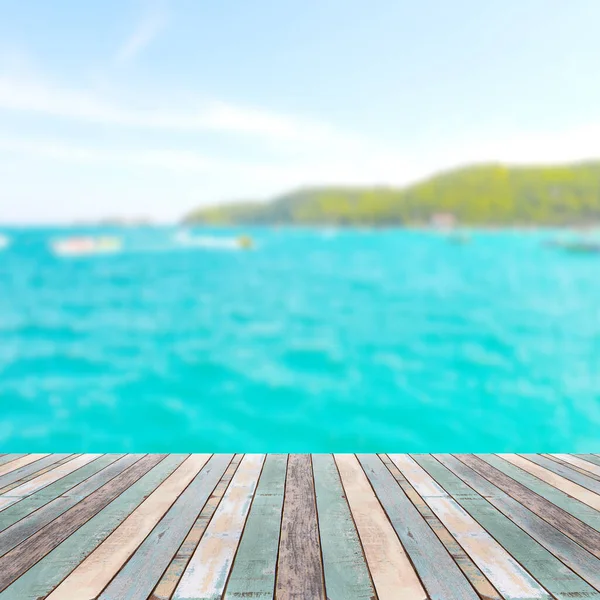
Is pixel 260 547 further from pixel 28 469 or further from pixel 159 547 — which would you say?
pixel 28 469

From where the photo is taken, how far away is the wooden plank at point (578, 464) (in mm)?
2035

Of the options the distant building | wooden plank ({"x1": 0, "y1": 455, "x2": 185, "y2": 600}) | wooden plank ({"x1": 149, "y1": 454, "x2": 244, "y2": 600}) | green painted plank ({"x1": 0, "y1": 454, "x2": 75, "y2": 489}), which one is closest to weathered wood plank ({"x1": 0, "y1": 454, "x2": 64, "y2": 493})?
green painted plank ({"x1": 0, "y1": 454, "x2": 75, "y2": 489})

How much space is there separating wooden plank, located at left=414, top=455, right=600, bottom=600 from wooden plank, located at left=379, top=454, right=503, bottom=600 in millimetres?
46

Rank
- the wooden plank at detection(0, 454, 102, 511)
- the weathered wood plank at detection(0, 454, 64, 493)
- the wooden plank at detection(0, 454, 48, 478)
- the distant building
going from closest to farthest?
the wooden plank at detection(0, 454, 102, 511) → the weathered wood plank at detection(0, 454, 64, 493) → the wooden plank at detection(0, 454, 48, 478) → the distant building

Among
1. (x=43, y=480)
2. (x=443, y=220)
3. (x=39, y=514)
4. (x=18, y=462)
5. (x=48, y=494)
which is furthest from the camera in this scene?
(x=443, y=220)

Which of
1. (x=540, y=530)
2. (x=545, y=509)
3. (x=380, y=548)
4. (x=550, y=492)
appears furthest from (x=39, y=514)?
(x=550, y=492)

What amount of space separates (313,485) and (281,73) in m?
27.2

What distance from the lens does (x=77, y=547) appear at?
133 centimetres

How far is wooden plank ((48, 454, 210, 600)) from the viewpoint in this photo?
44.3 inches

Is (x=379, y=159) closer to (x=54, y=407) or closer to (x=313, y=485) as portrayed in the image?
(x=54, y=407)

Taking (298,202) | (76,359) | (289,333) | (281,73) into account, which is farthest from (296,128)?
(76,359)

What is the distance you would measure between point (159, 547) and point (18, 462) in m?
1.27

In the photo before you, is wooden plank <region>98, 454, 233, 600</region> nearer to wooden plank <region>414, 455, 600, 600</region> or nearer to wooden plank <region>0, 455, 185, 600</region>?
wooden plank <region>0, 455, 185, 600</region>

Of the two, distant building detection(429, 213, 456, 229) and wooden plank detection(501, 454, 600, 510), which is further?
distant building detection(429, 213, 456, 229)
